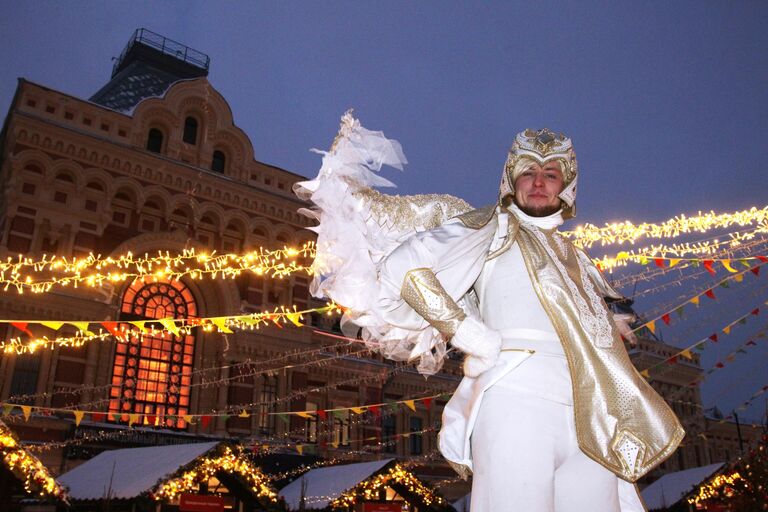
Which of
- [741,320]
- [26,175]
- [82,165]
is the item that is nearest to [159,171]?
[82,165]

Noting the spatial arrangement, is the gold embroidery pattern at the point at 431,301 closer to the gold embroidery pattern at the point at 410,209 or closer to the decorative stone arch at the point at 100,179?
the gold embroidery pattern at the point at 410,209

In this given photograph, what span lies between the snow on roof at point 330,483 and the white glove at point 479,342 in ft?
37.3

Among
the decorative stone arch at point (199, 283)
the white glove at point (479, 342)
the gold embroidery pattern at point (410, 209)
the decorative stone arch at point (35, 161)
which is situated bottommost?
the white glove at point (479, 342)

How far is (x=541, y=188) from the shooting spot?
3.26m

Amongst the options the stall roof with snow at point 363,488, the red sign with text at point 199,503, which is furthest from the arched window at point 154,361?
the red sign with text at point 199,503

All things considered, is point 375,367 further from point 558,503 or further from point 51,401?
point 558,503

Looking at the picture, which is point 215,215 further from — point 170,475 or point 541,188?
point 541,188

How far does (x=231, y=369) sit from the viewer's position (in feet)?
64.0

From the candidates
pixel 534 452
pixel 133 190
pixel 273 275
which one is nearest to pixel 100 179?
pixel 133 190

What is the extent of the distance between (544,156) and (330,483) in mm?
12762

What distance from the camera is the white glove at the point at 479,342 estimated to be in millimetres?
2750

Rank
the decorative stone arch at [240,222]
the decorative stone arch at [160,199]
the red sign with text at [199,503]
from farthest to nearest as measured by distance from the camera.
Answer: the decorative stone arch at [240,222] → the decorative stone arch at [160,199] → the red sign with text at [199,503]

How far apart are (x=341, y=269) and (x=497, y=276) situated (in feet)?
2.28

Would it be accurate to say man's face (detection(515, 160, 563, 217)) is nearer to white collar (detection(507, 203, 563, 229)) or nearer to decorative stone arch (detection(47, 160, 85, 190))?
white collar (detection(507, 203, 563, 229))
